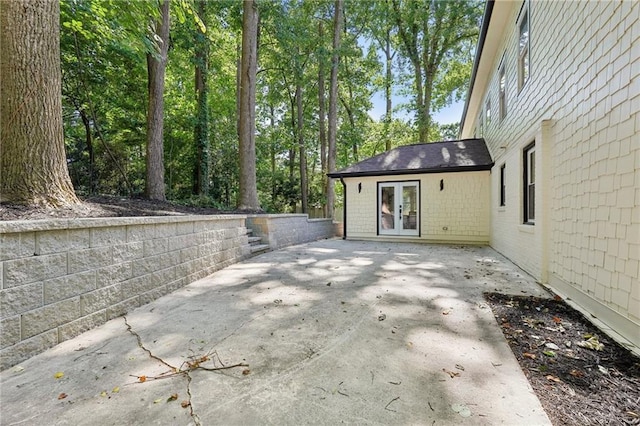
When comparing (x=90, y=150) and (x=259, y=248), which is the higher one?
(x=90, y=150)

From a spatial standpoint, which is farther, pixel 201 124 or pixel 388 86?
pixel 388 86

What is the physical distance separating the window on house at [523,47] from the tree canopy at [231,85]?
20.8 feet

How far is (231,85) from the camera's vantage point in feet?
51.5

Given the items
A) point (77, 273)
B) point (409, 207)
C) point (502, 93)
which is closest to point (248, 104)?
point (409, 207)

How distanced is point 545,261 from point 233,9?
1273 cm

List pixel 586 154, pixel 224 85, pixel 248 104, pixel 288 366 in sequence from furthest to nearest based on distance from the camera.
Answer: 1. pixel 224 85
2. pixel 248 104
3. pixel 586 154
4. pixel 288 366

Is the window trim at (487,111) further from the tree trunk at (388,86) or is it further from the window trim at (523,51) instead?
the tree trunk at (388,86)

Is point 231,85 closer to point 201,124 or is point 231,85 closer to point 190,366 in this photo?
point 201,124

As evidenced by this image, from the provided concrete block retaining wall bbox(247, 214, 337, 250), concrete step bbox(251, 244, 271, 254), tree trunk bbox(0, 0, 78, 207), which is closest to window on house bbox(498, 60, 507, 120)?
concrete block retaining wall bbox(247, 214, 337, 250)

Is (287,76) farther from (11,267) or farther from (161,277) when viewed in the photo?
(11,267)

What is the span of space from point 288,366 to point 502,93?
8.32 metres

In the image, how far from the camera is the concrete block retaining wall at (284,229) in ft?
24.2

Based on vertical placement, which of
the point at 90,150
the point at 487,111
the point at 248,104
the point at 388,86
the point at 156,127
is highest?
the point at 388,86

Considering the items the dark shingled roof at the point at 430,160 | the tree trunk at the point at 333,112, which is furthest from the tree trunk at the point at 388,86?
the dark shingled roof at the point at 430,160
